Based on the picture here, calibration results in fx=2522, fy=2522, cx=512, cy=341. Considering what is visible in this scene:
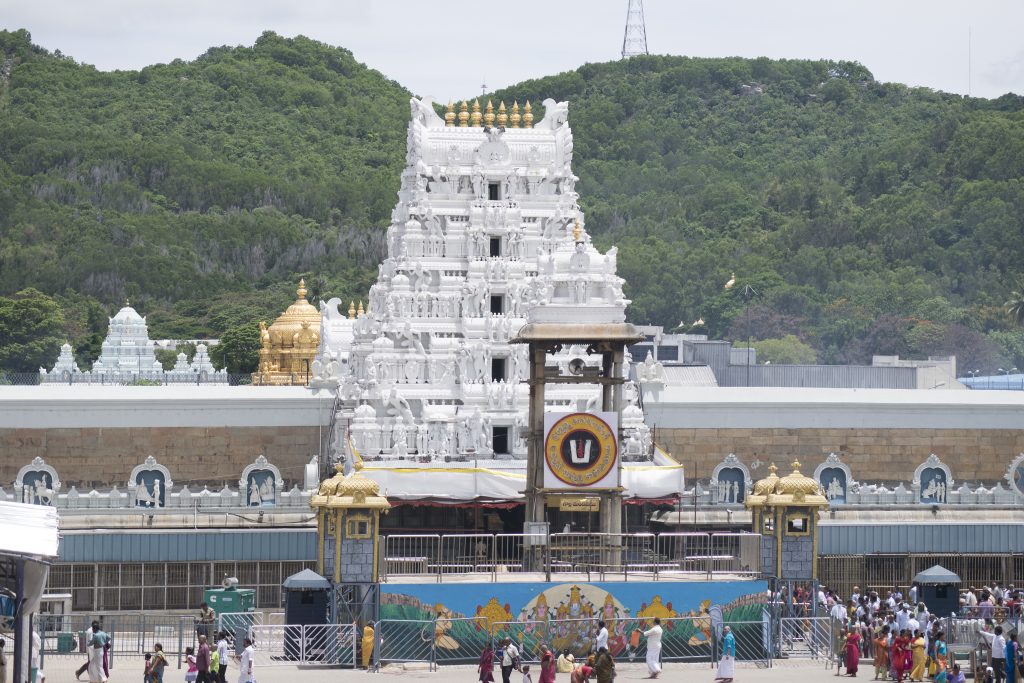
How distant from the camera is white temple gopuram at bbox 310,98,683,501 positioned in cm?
6125

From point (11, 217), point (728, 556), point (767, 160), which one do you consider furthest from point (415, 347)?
point (767, 160)

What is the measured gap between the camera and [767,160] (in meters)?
179

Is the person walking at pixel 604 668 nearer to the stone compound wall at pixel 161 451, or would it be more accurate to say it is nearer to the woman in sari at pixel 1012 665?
the woman in sari at pixel 1012 665

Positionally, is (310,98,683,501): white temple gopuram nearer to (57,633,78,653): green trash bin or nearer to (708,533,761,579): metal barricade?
(708,533,761,579): metal barricade

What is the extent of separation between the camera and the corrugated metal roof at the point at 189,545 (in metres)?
55.0

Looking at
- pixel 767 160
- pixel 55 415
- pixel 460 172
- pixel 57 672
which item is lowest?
pixel 57 672

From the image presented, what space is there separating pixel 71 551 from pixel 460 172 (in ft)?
59.5

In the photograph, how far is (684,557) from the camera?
4762cm

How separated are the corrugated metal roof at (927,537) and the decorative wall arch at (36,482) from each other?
64.4 feet

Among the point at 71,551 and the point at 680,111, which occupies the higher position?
the point at 680,111

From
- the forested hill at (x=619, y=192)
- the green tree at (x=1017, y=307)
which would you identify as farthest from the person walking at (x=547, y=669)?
the green tree at (x=1017, y=307)

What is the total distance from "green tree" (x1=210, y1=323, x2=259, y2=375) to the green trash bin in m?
77.0

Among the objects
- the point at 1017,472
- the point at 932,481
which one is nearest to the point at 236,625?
the point at 932,481

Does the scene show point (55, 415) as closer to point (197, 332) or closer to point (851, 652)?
point (851, 652)
